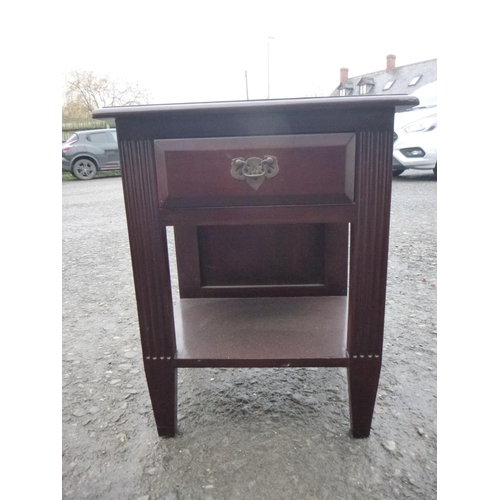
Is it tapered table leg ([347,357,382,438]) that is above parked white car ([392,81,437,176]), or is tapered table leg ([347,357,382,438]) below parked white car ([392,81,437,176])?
below

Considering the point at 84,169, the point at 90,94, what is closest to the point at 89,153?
the point at 84,169

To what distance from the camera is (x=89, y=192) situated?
23.6 ft

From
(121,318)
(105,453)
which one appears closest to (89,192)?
(121,318)

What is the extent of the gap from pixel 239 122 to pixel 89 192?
6.93 metres

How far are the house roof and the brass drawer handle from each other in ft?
68.1

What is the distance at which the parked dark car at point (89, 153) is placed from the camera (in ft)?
29.4

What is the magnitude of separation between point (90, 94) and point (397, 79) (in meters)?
18.9

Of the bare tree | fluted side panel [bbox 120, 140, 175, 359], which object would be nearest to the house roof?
the bare tree

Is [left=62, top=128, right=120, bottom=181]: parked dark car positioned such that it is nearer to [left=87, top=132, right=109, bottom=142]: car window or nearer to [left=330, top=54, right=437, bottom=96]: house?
[left=87, top=132, right=109, bottom=142]: car window

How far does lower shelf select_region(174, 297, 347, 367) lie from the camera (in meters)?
1.09

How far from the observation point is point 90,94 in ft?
46.8

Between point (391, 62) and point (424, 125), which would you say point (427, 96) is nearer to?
point (424, 125)

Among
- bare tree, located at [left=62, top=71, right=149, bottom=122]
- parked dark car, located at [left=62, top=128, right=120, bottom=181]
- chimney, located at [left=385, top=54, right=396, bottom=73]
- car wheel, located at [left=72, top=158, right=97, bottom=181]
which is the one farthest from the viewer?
chimney, located at [left=385, top=54, right=396, bottom=73]

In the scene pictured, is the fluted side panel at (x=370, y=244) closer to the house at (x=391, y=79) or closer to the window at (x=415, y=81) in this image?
the house at (x=391, y=79)
